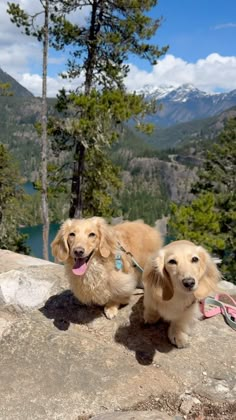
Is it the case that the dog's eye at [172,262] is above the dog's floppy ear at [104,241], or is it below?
above

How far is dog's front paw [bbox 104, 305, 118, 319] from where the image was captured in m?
5.73

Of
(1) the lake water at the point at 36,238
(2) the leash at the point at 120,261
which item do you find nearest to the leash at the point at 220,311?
(2) the leash at the point at 120,261

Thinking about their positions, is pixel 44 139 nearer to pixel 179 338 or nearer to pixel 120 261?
pixel 120 261

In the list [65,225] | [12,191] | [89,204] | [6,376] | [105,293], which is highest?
[65,225]

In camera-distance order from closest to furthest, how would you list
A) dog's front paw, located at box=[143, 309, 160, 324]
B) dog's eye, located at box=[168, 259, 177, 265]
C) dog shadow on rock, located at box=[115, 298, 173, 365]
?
dog's eye, located at box=[168, 259, 177, 265], dog shadow on rock, located at box=[115, 298, 173, 365], dog's front paw, located at box=[143, 309, 160, 324]

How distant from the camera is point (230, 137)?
32.7m

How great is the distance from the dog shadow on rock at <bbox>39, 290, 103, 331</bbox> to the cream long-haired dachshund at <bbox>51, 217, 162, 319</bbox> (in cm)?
27

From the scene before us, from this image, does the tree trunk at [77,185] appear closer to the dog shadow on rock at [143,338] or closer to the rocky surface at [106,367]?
the rocky surface at [106,367]

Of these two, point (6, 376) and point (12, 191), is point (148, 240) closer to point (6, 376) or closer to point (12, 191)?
point (6, 376)

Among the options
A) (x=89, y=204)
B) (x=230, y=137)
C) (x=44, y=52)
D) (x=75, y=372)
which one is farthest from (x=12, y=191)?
(x=75, y=372)

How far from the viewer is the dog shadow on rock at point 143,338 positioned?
16.6ft

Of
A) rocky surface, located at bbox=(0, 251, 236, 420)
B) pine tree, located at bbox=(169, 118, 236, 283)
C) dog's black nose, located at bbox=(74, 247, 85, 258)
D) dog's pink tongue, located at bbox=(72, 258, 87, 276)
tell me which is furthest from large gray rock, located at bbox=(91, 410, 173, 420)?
pine tree, located at bbox=(169, 118, 236, 283)

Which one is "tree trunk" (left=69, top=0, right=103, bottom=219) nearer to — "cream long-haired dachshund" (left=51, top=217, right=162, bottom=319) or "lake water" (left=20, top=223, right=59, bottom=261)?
"cream long-haired dachshund" (left=51, top=217, right=162, bottom=319)

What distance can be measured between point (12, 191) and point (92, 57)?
11.8m
